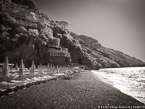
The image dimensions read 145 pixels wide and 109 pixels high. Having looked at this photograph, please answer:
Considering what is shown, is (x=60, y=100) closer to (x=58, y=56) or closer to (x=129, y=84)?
(x=129, y=84)

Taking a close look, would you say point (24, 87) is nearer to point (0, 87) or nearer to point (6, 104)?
point (0, 87)

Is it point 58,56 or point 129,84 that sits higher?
Answer: point 58,56

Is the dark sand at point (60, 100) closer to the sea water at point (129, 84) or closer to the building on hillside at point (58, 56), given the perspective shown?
the sea water at point (129, 84)

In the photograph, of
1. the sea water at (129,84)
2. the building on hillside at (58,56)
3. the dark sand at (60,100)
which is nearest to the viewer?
the dark sand at (60,100)

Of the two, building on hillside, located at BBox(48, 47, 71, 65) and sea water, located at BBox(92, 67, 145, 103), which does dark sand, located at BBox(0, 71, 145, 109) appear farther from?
building on hillside, located at BBox(48, 47, 71, 65)

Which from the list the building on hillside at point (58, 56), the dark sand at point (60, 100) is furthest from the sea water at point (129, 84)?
the building on hillside at point (58, 56)

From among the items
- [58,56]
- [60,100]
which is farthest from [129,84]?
[58,56]

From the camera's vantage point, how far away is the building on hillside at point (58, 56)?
204ft

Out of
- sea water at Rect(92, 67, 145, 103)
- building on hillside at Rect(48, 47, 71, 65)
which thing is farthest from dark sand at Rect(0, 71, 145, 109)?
building on hillside at Rect(48, 47, 71, 65)

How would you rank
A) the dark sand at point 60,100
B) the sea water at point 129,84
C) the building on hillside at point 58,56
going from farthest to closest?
the building on hillside at point 58,56 → the sea water at point 129,84 → the dark sand at point 60,100

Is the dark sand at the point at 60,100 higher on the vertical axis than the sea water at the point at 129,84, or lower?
higher

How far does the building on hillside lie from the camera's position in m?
62.1

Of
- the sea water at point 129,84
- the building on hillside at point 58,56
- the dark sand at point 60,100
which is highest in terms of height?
the building on hillside at point 58,56

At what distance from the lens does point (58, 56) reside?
64.8 metres
